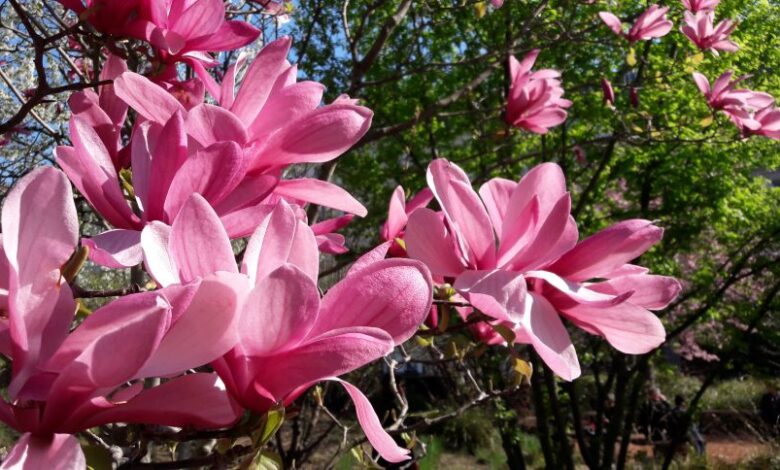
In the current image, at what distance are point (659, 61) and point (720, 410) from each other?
→ 9.14 metres

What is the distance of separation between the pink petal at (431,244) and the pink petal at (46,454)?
41 centimetres

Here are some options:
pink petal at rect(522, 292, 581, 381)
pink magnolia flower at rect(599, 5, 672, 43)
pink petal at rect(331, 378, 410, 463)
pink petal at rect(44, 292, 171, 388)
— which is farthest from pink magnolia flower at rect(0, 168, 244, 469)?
pink magnolia flower at rect(599, 5, 672, 43)

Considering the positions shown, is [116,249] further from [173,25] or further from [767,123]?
[767,123]

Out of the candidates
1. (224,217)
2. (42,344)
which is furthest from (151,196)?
(42,344)

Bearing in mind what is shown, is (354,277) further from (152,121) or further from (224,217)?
(152,121)

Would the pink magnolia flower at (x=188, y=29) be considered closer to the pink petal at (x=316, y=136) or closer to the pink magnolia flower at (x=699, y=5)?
the pink petal at (x=316, y=136)

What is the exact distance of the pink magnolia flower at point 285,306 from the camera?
40cm

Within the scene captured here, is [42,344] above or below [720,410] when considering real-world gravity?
above

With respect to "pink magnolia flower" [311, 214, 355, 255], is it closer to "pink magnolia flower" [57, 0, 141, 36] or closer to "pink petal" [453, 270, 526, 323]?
"pink petal" [453, 270, 526, 323]

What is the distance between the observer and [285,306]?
397mm

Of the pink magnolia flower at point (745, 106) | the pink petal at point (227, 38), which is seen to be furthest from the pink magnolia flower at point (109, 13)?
the pink magnolia flower at point (745, 106)

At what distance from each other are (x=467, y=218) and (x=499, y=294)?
11cm

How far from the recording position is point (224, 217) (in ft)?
1.85

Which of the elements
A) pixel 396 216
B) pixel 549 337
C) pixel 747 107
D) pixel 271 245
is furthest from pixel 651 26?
pixel 271 245
